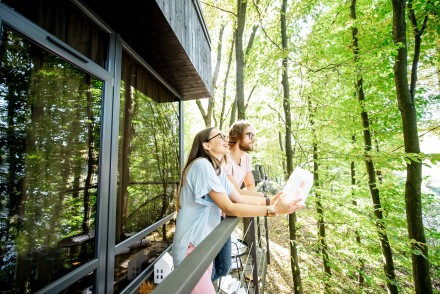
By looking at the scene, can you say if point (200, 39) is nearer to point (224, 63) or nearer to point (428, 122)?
point (428, 122)

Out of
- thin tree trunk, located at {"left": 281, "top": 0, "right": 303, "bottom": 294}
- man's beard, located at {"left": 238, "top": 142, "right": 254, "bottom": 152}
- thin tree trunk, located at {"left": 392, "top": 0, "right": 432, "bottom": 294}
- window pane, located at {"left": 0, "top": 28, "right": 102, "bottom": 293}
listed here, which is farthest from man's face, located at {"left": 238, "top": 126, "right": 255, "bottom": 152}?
thin tree trunk, located at {"left": 392, "top": 0, "right": 432, "bottom": 294}

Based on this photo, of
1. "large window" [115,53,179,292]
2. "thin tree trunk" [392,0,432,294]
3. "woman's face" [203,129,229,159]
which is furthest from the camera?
"thin tree trunk" [392,0,432,294]

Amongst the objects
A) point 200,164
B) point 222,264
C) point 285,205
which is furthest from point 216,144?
point 222,264

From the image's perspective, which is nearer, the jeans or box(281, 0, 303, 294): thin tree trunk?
the jeans

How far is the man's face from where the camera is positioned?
110 inches

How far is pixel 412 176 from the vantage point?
4145mm

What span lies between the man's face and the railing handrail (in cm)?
184

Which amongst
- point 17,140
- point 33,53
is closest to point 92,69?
point 33,53

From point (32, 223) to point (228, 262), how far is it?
1.60m

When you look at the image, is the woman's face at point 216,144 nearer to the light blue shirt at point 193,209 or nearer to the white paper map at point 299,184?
the light blue shirt at point 193,209

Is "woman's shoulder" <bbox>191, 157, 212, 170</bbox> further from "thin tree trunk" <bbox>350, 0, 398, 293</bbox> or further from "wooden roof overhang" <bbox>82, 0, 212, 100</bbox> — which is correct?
"thin tree trunk" <bbox>350, 0, 398, 293</bbox>

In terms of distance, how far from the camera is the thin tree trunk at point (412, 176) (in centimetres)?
401

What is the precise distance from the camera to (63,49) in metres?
1.89

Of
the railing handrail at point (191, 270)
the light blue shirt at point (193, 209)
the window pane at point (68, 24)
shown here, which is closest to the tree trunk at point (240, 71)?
the window pane at point (68, 24)
